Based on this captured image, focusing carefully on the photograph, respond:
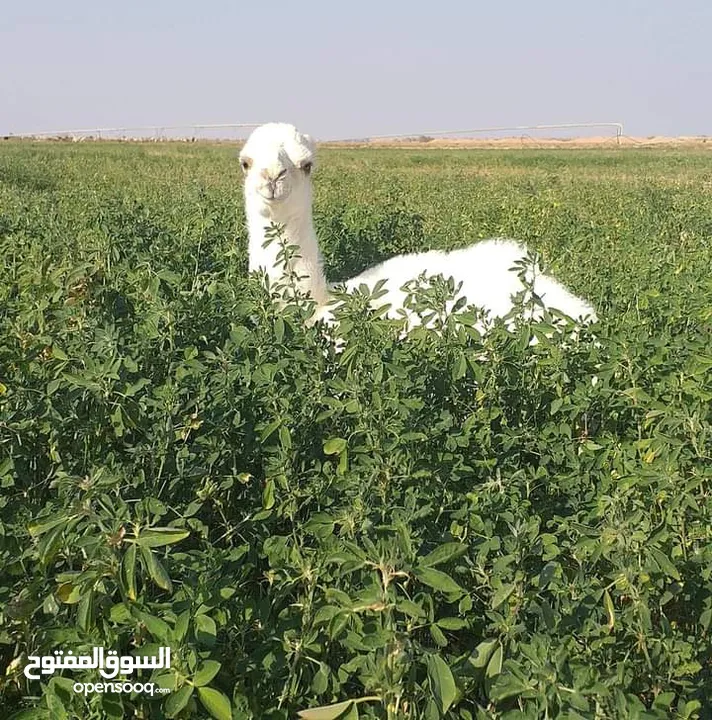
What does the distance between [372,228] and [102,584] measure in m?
7.13

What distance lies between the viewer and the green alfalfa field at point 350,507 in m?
1.76

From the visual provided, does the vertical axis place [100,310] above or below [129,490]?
above

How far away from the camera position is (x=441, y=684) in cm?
159

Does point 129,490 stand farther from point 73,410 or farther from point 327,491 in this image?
point 327,491

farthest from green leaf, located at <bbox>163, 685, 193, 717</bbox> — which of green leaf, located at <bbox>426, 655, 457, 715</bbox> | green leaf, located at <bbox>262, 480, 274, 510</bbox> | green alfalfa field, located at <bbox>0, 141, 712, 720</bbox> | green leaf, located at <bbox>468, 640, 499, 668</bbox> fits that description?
green leaf, located at <bbox>262, 480, 274, 510</bbox>

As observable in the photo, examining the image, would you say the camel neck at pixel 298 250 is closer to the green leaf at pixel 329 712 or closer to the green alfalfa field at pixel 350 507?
the green alfalfa field at pixel 350 507

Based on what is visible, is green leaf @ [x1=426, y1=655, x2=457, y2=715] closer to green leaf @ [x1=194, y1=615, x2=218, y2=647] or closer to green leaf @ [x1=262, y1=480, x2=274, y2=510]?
green leaf @ [x1=194, y1=615, x2=218, y2=647]

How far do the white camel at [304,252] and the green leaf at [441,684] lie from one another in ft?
10.8

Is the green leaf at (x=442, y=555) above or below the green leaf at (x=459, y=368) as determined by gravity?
below

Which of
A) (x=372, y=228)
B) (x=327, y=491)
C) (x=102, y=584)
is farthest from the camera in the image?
(x=372, y=228)

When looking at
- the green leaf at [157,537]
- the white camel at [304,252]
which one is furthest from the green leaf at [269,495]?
the white camel at [304,252]

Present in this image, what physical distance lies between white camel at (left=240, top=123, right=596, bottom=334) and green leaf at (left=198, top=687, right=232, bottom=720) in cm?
338

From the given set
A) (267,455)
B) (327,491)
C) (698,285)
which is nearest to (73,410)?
(267,455)

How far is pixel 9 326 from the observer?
3182mm
